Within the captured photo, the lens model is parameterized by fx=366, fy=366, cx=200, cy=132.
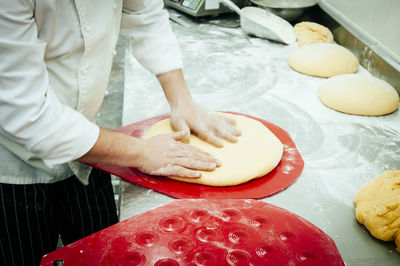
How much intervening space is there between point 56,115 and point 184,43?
143 cm

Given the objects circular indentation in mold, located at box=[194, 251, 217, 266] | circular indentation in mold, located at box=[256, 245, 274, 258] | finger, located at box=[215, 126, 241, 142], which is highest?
circular indentation in mold, located at box=[194, 251, 217, 266]

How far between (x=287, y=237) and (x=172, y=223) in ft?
0.94

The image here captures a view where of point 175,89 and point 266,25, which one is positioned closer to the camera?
point 175,89

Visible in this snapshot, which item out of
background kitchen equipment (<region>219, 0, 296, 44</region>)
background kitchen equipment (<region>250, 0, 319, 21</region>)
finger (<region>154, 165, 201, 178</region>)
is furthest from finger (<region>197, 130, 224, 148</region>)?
background kitchen equipment (<region>250, 0, 319, 21</region>)

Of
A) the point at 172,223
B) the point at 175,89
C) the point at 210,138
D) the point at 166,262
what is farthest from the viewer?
the point at 175,89

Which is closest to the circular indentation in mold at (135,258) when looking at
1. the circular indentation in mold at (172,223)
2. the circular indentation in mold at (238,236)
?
the circular indentation in mold at (172,223)

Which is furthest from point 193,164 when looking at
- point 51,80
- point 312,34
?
point 312,34

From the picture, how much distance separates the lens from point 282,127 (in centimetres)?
149

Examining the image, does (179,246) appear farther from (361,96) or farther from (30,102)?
(361,96)

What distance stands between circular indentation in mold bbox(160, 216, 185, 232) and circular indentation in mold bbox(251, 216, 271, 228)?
0.18 metres

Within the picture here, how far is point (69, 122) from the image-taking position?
98 centimetres

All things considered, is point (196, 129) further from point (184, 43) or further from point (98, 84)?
point (184, 43)

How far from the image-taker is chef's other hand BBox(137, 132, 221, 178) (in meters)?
1.11

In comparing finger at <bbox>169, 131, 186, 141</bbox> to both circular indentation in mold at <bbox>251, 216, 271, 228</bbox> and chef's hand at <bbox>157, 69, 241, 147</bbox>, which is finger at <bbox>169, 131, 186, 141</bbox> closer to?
chef's hand at <bbox>157, 69, 241, 147</bbox>
